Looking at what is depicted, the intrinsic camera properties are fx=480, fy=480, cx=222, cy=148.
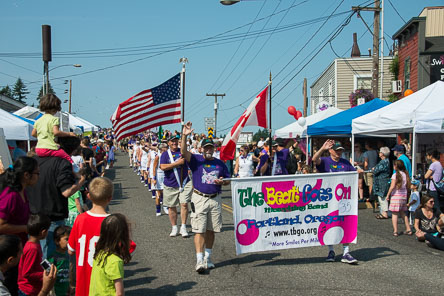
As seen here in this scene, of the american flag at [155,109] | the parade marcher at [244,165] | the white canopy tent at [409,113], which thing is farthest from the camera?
the parade marcher at [244,165]

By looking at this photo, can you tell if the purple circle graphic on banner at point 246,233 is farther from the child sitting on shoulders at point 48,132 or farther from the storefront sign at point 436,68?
the storefront sign at point 436,68

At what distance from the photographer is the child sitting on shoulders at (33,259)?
4.21 meters

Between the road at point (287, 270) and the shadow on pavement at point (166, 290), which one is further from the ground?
the road at point (287, 270)

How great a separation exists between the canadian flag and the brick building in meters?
15.5

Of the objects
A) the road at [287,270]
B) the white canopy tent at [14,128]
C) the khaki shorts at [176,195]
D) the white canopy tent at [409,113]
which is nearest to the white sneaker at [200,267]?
the road at [287,270]

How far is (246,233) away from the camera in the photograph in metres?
7.24

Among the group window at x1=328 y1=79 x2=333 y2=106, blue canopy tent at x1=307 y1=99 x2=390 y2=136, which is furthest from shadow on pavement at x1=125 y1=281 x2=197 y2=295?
window at x1=328 y1=79 x2=333 y2=106

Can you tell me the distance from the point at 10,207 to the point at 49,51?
12.2 m

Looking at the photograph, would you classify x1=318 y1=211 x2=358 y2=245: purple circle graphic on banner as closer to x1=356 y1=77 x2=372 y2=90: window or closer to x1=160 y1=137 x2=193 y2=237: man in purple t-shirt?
x1=160 y1=137 x2=193 y2=237: man in purple t-shirt

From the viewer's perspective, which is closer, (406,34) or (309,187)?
(309,187)

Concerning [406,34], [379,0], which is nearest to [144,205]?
[379,0]

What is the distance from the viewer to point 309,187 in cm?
755

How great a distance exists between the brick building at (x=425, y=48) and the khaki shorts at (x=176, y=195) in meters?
15.9

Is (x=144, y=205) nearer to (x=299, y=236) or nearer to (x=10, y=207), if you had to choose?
(x=299, y=236)
